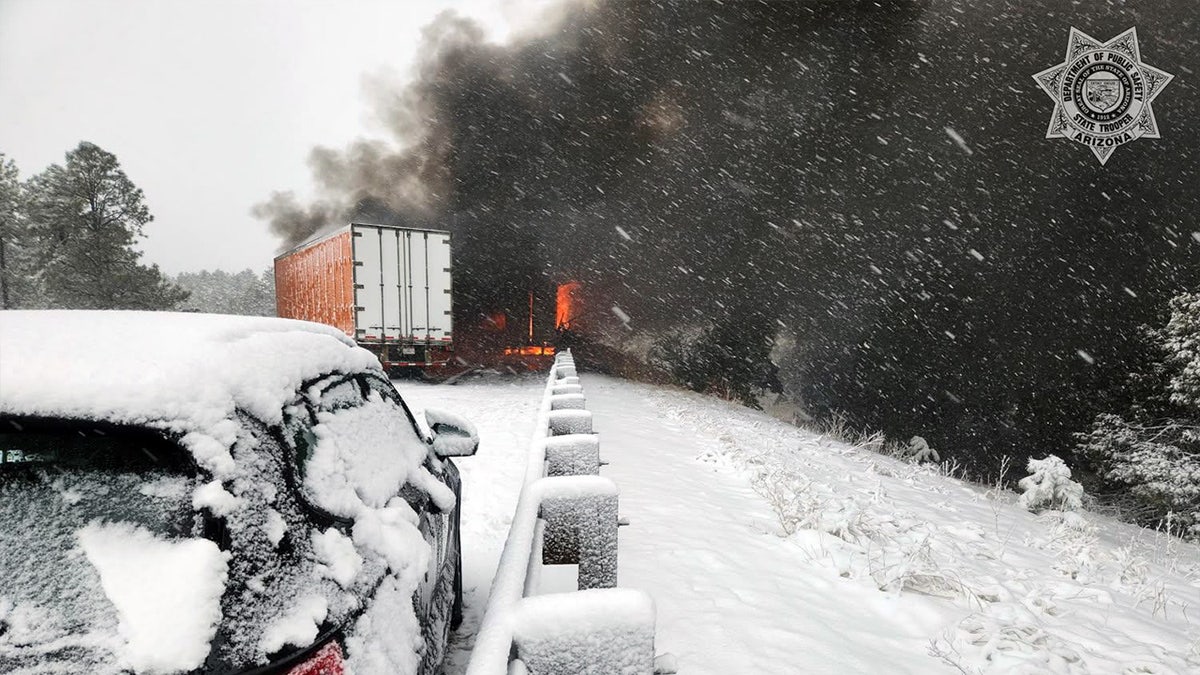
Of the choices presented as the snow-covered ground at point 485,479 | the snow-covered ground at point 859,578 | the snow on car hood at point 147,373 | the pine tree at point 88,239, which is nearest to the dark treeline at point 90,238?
the pine tree at point 88,239

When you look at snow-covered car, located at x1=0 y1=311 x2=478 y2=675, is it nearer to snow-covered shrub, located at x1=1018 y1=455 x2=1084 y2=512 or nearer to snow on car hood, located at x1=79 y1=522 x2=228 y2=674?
snow on car hood, located at x1=79 y1=522 x2=228 y2=674

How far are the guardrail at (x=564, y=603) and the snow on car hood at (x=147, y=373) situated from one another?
2.35 feet

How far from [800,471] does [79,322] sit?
6637 millimetres

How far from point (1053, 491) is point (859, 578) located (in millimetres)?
6047

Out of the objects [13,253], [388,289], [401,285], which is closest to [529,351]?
[401,285]

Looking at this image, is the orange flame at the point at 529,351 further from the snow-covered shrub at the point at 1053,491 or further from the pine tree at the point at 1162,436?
the pine tree at the point at 1162,436

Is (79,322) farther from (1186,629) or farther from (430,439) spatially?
(1186,629)

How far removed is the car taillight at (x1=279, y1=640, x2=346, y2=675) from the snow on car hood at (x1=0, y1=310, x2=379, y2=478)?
1.44ft

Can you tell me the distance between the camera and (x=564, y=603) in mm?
1273

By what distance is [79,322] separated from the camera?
1.42 meters

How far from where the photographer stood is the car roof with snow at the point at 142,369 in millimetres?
1127

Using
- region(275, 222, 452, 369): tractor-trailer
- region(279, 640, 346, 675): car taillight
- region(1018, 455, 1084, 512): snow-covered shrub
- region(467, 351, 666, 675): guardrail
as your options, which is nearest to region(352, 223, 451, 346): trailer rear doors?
region(275, 222, 452, 369): tractor-trailer

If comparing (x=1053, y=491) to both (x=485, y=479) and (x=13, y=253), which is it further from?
(x=13, y=253)

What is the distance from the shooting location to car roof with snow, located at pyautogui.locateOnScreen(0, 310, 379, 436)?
3.70ft
